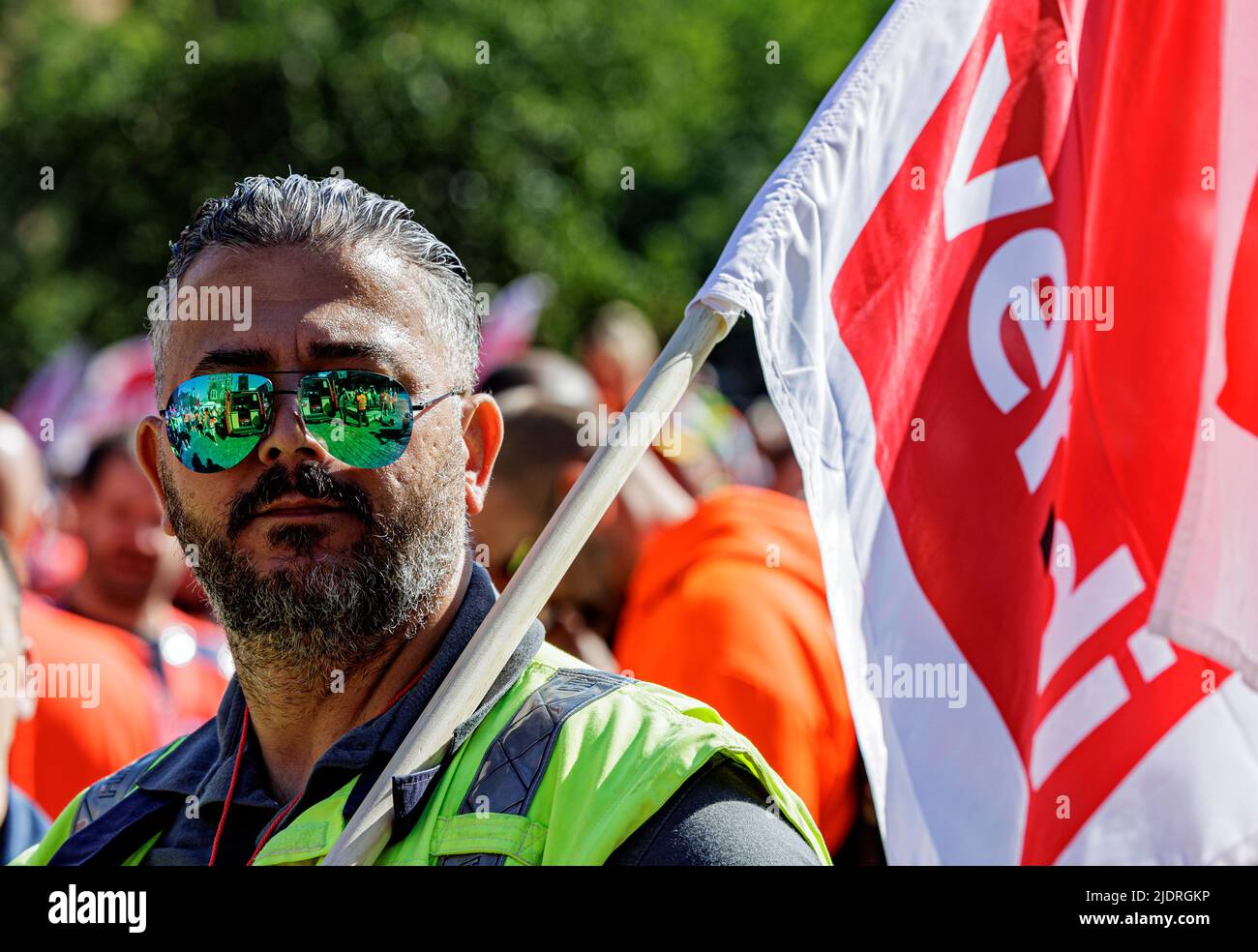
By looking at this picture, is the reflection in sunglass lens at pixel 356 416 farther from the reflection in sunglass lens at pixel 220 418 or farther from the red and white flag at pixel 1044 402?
the red and white flag at pixel 1044 402

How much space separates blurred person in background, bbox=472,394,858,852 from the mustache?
1.71 m

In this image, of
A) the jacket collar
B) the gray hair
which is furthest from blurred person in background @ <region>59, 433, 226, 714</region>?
the gray hair

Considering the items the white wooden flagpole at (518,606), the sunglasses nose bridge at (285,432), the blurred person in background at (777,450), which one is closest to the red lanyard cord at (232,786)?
the white wooden flagpole at (518,606)

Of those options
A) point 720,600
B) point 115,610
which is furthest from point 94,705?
point 720,600

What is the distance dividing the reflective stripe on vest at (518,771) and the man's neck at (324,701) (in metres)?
0.25

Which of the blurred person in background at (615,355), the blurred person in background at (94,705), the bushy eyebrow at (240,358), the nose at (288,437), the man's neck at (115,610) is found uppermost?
the blurred person in background at (615,355)

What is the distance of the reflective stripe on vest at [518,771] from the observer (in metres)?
1.91

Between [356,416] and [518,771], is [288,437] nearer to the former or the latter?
[356,416]

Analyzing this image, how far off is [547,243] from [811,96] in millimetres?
22821

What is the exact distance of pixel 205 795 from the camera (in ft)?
7.59

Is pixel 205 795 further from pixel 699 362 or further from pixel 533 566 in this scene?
pixel 699 362

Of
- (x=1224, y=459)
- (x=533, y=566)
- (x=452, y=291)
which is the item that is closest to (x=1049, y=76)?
(x=1224, y=459)

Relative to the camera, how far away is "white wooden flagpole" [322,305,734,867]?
1.99 meters

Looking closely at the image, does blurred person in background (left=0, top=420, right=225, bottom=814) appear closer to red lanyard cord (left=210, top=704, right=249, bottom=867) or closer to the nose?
red lanyard cord (left=210, top=704, right=249, bottom=867)
